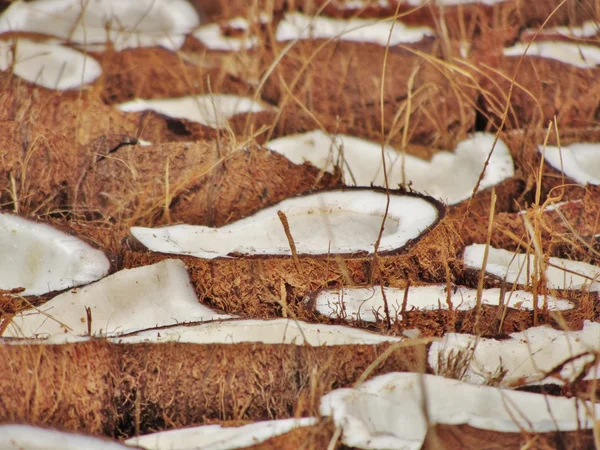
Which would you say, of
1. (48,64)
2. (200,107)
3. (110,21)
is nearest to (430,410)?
(200,107)

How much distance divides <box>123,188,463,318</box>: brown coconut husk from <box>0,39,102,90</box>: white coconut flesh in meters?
1.36

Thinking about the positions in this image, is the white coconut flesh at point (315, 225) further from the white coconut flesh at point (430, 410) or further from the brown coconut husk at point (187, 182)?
the white coconut flesh at point (430, 410)

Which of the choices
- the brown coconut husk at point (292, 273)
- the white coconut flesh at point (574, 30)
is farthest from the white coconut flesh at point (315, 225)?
the white coconut flesh at point (574, 30)

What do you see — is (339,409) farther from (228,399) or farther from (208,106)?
(208,106)

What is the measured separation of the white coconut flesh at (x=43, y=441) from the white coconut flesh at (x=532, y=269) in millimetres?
1330

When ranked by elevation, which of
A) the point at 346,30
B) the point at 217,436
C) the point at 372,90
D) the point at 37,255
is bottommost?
the point at 217,436

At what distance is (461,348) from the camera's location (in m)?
2.00

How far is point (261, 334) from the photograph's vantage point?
2086mm

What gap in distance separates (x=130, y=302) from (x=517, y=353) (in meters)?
1.19

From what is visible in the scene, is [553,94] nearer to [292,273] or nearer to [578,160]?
[578,160]

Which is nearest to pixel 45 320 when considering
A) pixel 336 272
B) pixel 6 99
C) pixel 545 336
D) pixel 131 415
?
pixel 131 415

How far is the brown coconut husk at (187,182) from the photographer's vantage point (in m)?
2.89

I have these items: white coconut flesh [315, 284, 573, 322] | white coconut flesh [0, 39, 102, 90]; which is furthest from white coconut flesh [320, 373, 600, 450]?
white coconut flesh [0, 39, 102, 90]

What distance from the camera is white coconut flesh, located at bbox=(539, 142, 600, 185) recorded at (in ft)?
9.75
